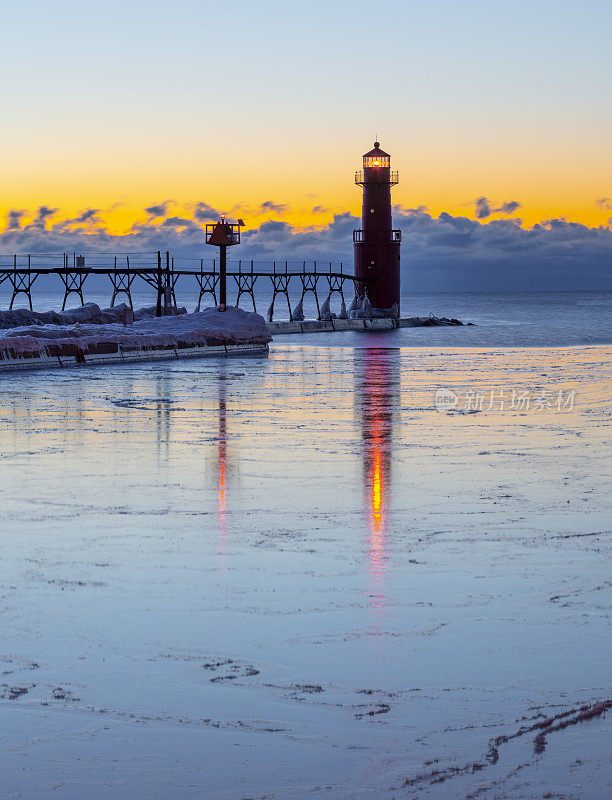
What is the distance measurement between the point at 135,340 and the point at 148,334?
47.3 inches

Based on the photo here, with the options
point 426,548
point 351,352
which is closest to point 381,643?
point 426,548

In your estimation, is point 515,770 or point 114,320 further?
point 114,320

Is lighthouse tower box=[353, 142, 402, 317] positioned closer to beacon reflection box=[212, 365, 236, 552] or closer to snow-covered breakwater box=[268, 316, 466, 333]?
snow-covered breakwater box=[268, 316, 466, 333]

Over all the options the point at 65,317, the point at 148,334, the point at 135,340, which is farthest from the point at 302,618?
the point at 65,317

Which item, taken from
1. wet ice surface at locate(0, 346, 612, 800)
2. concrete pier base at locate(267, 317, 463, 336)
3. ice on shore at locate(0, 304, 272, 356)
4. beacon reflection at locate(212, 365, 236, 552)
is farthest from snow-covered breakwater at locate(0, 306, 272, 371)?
concrete pier base at locate(267, 317, 463, 336)

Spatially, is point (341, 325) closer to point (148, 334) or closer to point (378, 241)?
point (378, 241)

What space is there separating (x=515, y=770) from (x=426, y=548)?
12.0ft

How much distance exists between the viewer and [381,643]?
223 inches

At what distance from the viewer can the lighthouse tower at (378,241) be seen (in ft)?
214

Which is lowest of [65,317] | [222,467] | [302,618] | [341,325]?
[302,618]

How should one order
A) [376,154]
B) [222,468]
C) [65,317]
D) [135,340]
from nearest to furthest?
[222,468] → [135,340] → [65,317] → [376,154]

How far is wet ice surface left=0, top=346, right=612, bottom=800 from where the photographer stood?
168 inches

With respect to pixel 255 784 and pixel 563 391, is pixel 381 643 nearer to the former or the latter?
pixel 255 784

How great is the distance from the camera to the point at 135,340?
1284 inches
